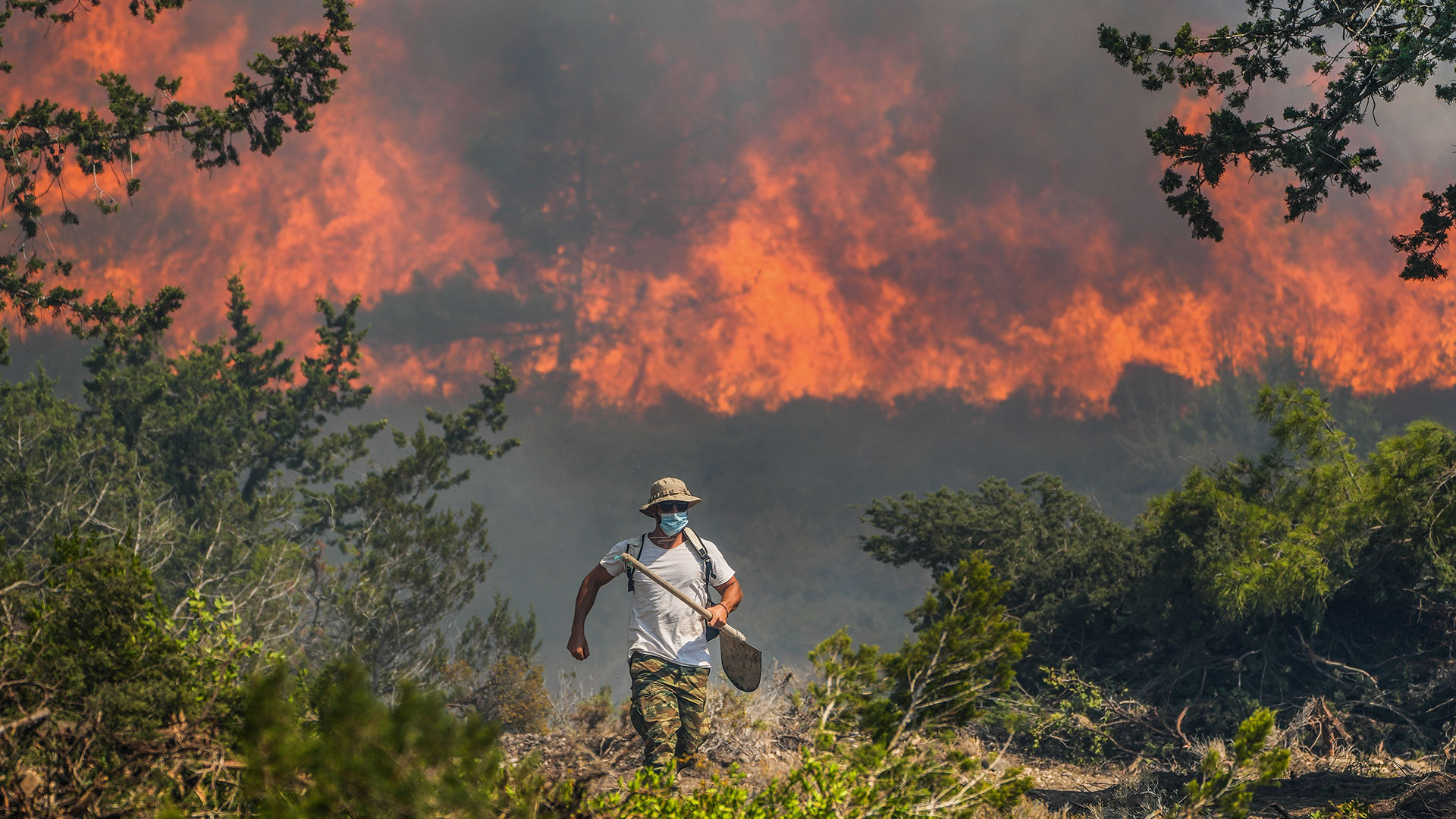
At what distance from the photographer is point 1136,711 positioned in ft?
36.5

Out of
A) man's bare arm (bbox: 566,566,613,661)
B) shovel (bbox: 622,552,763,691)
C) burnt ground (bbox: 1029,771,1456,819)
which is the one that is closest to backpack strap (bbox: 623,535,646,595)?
man's bare arm (bbox: 566,566,613,661)

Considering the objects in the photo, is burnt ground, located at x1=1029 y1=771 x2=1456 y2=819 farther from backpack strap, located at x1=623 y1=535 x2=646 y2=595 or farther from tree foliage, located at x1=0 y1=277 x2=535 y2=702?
tree foliage, located at x1=0 y1=277 x2=535 y2=702

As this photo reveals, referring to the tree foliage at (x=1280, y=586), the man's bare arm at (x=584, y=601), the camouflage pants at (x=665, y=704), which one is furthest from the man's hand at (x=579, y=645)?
the tree foliage at (x=1280, y=586)

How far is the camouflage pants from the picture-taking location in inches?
225

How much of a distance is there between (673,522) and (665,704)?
117 cm

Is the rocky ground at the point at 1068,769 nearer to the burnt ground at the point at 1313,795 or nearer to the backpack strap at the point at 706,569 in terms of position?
the burnt ground at the point at 1313,795

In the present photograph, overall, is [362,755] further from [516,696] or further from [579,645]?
[516,696]

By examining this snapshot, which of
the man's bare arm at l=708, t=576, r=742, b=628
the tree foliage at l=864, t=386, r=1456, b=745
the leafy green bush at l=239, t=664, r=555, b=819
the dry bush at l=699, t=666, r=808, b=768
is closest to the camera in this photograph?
the leafy green bush at l=239, t=664, r=555, b=819

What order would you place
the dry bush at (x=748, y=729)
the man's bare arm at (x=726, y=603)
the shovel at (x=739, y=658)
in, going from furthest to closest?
1. the dry bush at (x=748, y=729)
2. the shovel at (x=739, y=658)
3. the man's bare arm at (x=726, y=603)

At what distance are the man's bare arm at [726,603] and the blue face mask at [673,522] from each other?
1.60ft

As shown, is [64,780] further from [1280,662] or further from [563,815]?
[1280,662]

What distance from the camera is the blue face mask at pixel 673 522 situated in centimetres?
604

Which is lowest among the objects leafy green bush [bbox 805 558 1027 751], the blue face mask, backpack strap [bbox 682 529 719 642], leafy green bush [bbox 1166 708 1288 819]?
leafy green bush [bbox 1166 708 1288 819]

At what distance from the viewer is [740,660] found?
6270 mm
